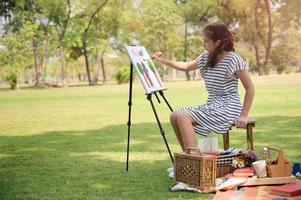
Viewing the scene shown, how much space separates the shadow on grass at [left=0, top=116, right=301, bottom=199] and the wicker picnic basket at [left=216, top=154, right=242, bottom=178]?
471 millimetres

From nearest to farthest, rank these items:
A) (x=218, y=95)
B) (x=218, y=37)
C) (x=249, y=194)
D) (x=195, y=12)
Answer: (x=249, y=194), (x=218, y=37), (x=218, y=95), (x=195, y=12)

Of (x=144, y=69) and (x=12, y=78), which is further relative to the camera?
(x=12, y=78)

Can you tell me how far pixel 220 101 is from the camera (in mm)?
4945

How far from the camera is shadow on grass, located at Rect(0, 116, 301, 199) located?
442 centimetres

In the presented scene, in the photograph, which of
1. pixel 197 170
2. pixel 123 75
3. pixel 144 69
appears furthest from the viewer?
pixel 123 75

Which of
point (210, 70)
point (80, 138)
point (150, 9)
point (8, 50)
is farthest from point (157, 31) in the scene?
point (210, 70)

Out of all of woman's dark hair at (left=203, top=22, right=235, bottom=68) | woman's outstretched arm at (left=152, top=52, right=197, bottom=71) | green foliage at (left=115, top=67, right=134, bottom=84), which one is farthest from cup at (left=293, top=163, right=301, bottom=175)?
green foliage at (left=115, top=67, right=134, bottom=84)

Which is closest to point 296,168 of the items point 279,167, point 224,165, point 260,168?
point 279,167

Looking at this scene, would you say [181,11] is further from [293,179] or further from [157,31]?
[293,179]

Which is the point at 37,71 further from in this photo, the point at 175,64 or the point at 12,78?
the point at 175,64

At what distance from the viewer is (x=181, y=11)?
51.9 meters

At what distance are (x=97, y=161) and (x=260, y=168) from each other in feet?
7.29

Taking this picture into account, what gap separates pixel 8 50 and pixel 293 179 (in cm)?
4128

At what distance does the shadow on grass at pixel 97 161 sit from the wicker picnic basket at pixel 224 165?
47 centimetres
